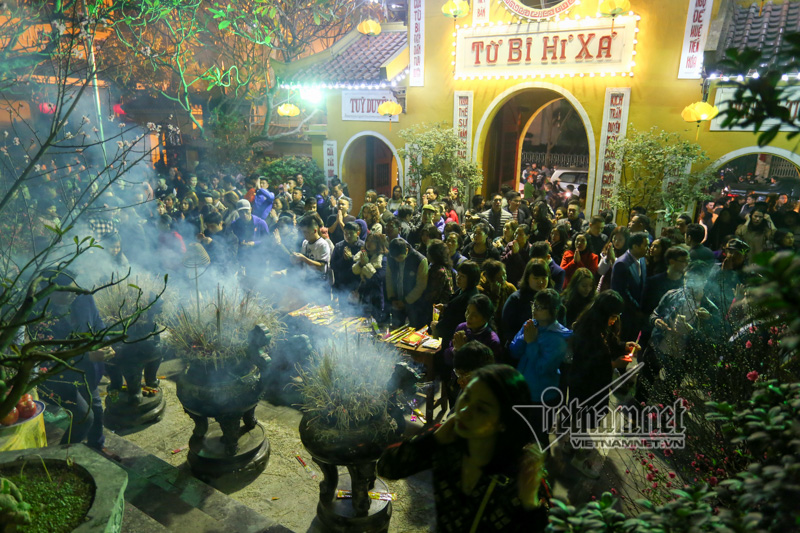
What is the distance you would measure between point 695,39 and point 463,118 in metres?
5.26

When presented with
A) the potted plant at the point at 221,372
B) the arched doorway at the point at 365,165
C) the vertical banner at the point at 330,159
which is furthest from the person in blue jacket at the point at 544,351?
the vertical banner at the point at 330,159

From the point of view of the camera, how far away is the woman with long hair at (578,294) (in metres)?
4.69

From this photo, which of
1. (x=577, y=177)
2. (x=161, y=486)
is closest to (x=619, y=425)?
(x=161, y=486)

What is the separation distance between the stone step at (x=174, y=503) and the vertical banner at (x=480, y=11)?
11.7m

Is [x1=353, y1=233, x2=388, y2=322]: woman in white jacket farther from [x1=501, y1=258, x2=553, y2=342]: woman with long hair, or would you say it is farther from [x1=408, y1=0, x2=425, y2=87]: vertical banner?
[x1=408, y1=0, x2=425, y2=87]: vertical banner

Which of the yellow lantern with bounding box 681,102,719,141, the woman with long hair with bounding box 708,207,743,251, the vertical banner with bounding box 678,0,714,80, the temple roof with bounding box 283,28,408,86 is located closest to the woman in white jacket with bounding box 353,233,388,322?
the woman with long hair with bounding box 708,207,743,251

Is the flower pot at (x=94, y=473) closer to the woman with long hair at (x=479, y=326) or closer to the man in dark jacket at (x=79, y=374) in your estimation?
the man in dark jacket at (x=79, y=374)

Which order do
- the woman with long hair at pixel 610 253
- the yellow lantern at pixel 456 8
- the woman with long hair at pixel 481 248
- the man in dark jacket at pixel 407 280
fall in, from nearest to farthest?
the man in dark jacket at pixel 407 280 → the woman with long hair at pixel 610 253 → the woman with long hair at pixel 481 248 → the yellow lantern at pixel 456 8

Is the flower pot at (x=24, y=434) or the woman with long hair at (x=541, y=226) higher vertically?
the woman with long hair at (x=541, y=226)

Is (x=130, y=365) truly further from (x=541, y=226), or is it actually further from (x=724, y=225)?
(x=724, y=225)

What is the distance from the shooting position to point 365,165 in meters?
16.7

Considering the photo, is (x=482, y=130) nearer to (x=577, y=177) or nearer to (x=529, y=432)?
(x=577, y=177)

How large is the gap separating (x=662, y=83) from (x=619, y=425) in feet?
28.1

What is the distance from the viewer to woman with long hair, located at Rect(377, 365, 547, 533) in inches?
89.0
